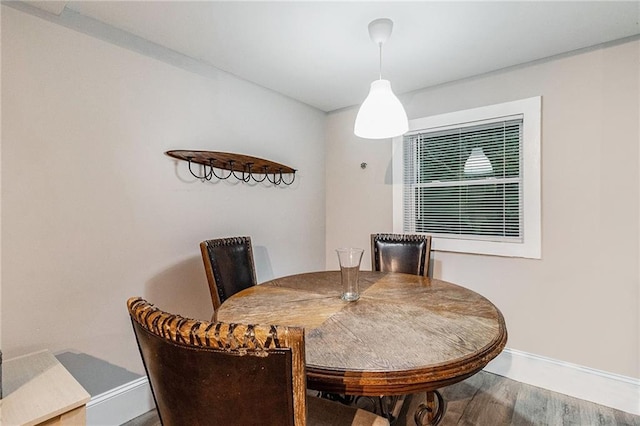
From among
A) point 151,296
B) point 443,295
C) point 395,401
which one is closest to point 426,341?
point 443,295

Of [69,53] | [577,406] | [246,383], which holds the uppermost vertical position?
[69,53]

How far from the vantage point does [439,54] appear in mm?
2176

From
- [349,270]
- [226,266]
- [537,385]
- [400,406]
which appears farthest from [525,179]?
[226,266]

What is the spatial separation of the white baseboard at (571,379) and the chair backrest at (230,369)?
233 cm

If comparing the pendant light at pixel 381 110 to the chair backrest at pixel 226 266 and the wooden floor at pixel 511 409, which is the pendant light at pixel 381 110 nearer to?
the chair backrest at pixel 226 266

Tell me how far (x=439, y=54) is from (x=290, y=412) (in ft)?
7.65

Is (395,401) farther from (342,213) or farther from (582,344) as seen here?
(342,213)

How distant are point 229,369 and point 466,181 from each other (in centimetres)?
252

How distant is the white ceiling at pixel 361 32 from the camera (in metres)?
1.66

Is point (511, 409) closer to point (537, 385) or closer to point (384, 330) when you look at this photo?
point (537, 385)

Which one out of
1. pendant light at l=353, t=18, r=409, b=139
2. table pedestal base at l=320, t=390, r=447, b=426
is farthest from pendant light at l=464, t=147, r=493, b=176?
table pedestal base at l=320, t=390, r=447, b=426

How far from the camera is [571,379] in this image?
214 centimetres

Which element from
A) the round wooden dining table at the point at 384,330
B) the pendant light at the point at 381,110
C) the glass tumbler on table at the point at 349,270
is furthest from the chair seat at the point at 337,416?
the pendant light at the point at 381,110

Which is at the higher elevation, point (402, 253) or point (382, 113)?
point (382, 113)
